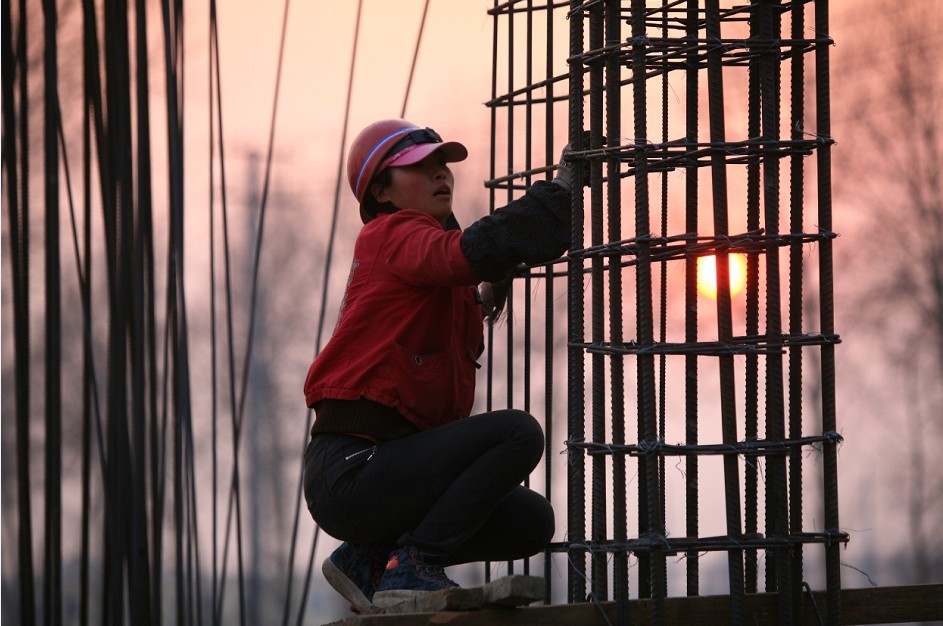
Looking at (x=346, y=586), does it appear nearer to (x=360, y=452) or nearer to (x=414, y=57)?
(x=360, y=452)

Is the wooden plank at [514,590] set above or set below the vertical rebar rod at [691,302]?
below

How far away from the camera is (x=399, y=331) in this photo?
5.90 feet

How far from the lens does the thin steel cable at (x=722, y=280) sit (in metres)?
1.61

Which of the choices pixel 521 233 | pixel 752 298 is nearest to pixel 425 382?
pixel 521 233

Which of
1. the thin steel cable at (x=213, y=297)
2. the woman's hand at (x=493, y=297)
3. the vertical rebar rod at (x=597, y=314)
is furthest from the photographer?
the thin steel cable at (x=213, y=297)

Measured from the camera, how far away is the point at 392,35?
10.2ft

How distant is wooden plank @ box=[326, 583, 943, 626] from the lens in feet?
5.18

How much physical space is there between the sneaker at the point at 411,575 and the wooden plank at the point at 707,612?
13 cm

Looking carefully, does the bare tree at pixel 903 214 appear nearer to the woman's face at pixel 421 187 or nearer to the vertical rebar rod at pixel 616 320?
the woman's face at pixel 421 187

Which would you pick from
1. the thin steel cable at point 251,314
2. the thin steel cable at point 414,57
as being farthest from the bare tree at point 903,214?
the thin steel cable at point 251,314

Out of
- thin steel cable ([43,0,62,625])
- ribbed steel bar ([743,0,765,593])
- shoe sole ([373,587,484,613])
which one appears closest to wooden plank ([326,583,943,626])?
shoe sole ([373,587,484,613])

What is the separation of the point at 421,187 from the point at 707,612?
2.33ft

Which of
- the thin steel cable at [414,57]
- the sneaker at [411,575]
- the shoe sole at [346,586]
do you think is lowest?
the shoe sole at [346,586]

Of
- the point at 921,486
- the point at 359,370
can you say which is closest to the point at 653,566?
the point at 359,370
